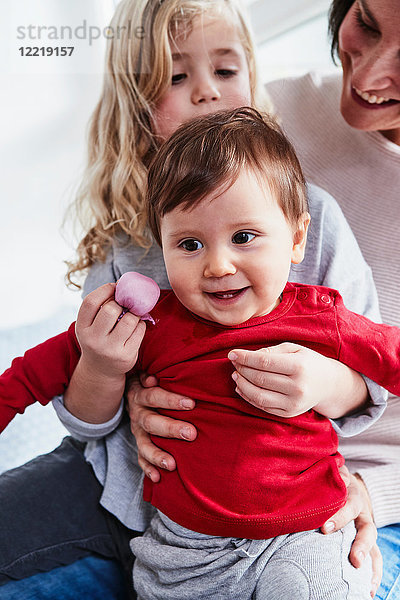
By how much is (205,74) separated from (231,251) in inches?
18.8

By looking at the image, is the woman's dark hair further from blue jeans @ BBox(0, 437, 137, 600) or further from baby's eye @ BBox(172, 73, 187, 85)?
blue jeans @ BBox(0, 437, 137, 600)

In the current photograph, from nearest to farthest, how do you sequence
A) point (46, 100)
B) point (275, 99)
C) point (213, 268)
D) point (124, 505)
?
point (213, 268)
point (124, 505)
point (275, 99)
point (46, 100)

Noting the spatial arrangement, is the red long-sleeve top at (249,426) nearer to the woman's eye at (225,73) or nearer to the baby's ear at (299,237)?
the baby's ear at (299,237)

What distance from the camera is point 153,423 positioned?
39.4 inches

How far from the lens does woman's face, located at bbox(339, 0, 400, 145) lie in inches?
43.6

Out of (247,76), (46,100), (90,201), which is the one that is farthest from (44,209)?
(247,76)

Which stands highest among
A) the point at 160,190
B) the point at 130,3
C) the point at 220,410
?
the point at 130,3

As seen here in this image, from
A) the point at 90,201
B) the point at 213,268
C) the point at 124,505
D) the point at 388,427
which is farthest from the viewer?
the point at 90,201

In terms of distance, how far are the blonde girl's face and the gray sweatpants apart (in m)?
0.77

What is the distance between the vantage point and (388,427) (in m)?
1.26

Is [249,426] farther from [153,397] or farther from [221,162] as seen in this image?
[221,162]

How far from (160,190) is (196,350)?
251 mm

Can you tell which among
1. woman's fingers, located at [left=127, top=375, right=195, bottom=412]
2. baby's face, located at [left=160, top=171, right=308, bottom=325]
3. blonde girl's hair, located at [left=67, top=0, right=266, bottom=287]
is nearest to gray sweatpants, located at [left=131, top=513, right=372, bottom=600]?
woman's fingers, located at [left=127, top=375, right=195, bottom=412]

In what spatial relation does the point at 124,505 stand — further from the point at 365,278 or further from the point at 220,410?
the point at 365,278
